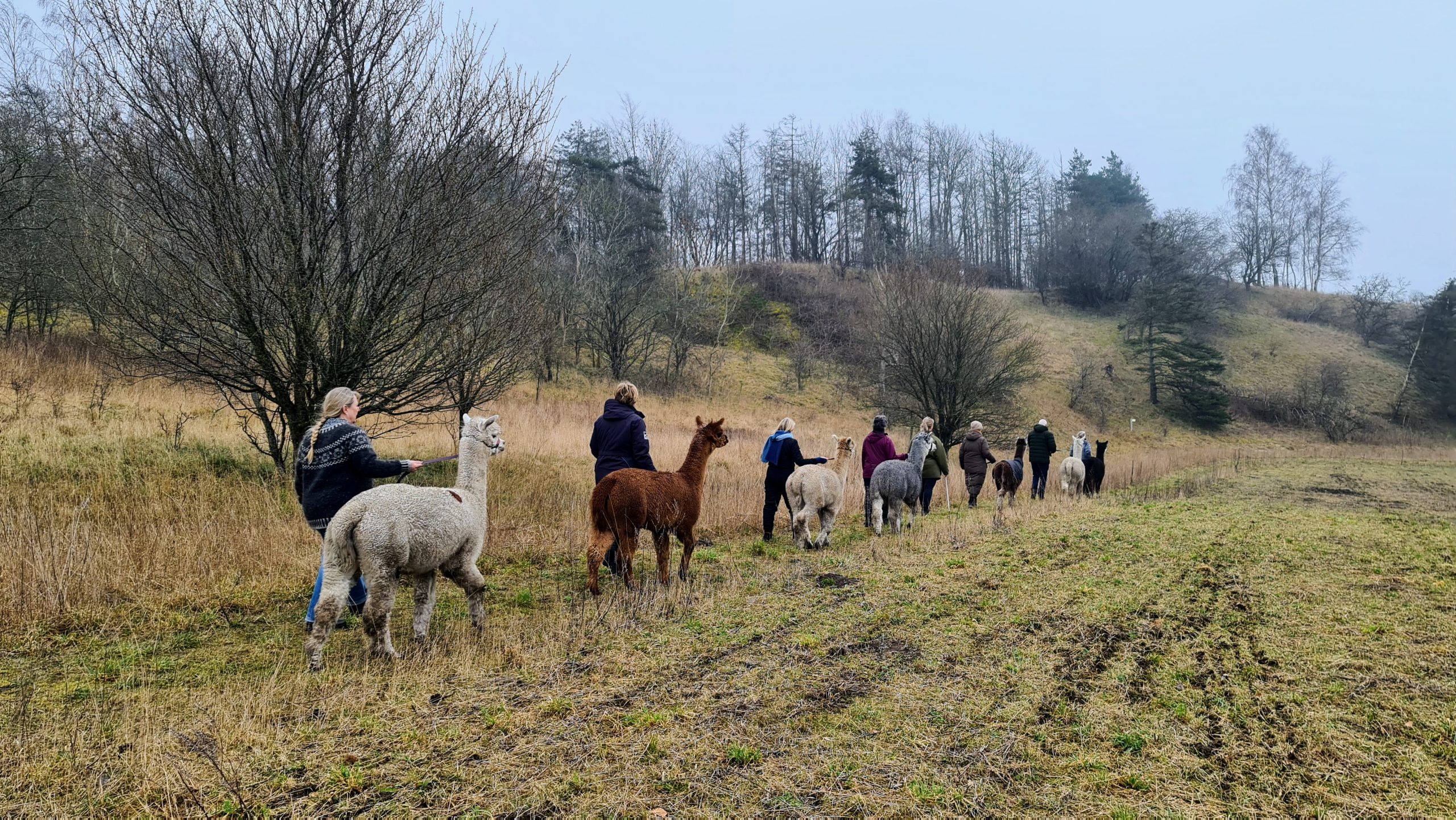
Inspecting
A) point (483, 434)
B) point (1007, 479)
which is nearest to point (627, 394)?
point (483, 434)

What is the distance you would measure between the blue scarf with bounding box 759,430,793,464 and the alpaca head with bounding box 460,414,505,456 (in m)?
4.91

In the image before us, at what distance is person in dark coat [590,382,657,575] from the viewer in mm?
7715

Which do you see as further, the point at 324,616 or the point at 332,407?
the point at 332,407

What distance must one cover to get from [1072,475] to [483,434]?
14.7 meters

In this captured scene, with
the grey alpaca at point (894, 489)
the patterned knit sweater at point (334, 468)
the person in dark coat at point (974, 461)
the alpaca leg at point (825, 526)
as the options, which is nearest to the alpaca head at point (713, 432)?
the alpaca leg at point (825, 526)

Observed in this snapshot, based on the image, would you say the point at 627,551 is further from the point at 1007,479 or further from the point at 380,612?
the point at 1007,479

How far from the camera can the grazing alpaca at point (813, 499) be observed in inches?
388

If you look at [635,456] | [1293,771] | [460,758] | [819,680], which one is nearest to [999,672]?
[819,680]

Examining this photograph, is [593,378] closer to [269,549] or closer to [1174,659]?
[269,549]

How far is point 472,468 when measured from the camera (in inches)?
230

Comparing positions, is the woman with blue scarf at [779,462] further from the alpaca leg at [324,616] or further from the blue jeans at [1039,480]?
the blue jeans at [1039,480]

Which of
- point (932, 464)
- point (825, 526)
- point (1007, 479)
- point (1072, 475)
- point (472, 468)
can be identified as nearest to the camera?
point (472, 468)

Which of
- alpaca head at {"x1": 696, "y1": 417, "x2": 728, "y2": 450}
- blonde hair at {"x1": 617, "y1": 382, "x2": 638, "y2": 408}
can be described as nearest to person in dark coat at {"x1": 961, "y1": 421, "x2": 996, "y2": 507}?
alpaca head at {"x1": 696, "y1": 417, "x2": 728, "y2": 450}

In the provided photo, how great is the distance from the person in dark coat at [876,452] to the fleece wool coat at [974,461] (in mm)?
2984
